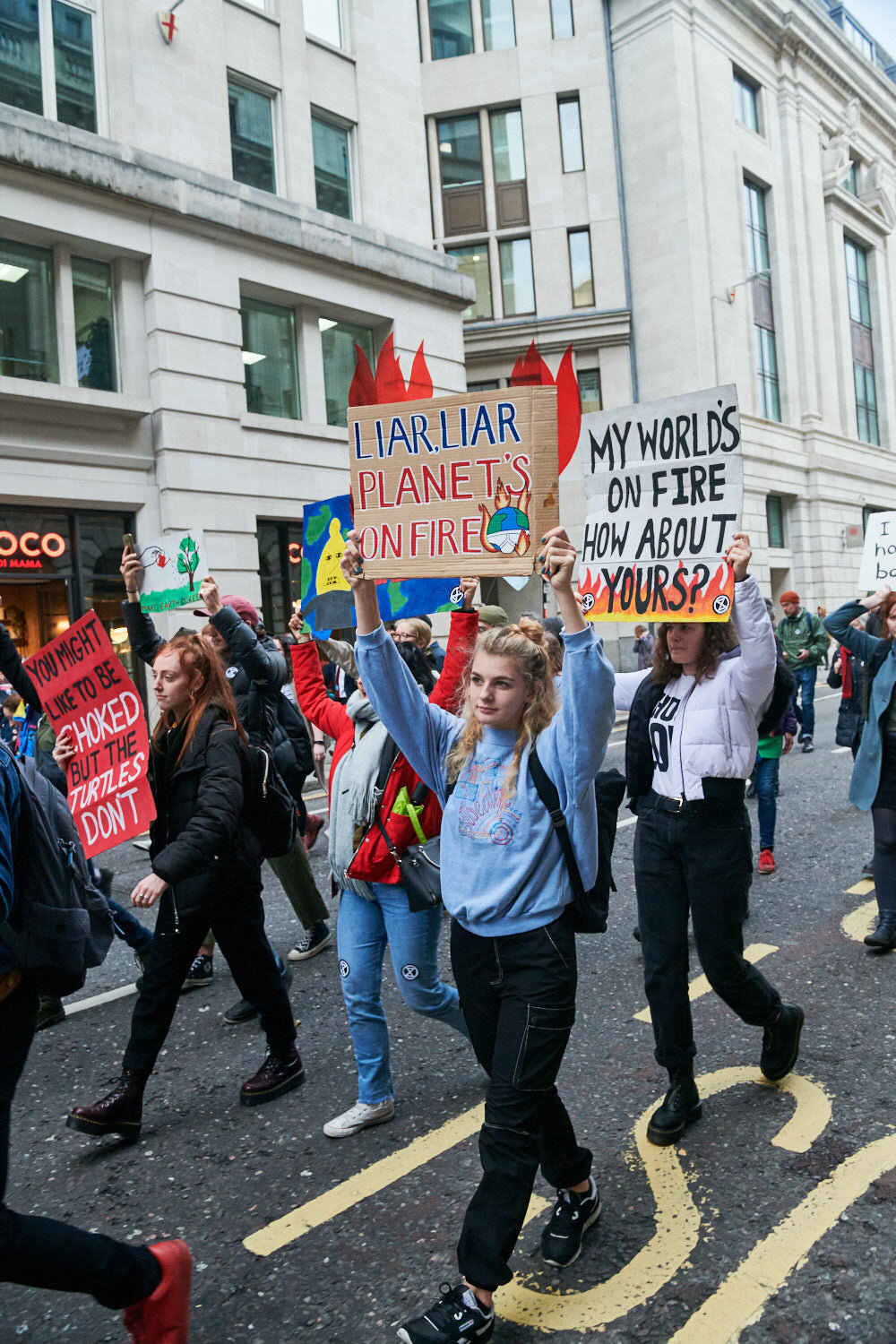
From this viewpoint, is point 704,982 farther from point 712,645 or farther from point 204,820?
point 204,820

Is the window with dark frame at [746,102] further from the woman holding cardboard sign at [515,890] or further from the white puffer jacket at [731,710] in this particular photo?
the woman holding cardboard sign at [515,890]

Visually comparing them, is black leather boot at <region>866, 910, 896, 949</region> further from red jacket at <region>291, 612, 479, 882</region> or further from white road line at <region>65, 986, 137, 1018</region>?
white road line at <region>65, 986, 137, 1018</region>

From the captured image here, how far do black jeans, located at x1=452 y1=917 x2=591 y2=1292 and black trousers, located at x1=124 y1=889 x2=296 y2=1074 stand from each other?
4.29 ft

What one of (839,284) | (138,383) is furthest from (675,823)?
(839,284)

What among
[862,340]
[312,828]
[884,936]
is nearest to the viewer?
[884,936]

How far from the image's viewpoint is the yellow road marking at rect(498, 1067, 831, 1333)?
2504mm

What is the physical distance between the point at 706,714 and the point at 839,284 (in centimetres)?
3250

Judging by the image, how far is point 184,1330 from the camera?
235 centimetres

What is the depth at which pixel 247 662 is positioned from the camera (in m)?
4.63

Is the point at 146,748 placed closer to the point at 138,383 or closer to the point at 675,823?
the point at 675,823

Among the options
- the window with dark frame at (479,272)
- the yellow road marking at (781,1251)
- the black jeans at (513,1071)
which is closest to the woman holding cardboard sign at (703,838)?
the yellow road marking at (781,1251)

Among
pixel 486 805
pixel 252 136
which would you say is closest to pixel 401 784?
pixel 486 805

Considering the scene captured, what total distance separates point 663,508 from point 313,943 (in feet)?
11.0

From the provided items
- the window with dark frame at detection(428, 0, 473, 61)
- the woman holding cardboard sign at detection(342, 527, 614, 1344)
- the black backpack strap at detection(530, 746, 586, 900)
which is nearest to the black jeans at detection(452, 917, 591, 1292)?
the woman holding cardboard sign at detection(342, 527, 614, 1344)
